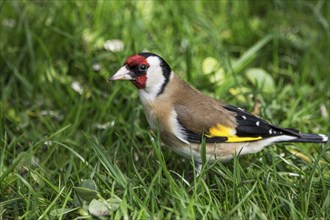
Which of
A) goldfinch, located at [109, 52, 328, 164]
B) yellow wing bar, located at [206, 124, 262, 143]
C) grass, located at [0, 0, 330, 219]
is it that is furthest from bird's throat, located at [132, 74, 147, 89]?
yellow wing bar, located at [206, 124, 262, 143]

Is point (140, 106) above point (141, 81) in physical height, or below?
below

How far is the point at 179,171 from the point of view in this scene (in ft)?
12.5

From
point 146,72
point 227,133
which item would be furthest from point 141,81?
point 227,133

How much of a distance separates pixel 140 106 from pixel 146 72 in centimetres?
57

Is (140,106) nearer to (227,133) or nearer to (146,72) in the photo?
(146,72)

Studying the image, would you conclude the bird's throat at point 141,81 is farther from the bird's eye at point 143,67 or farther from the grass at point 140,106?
the grass at point 140,106

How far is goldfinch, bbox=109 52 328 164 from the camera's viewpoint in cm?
352

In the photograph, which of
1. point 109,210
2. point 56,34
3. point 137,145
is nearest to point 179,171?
point 137,145

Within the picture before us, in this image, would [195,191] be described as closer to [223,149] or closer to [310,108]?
[223,149]

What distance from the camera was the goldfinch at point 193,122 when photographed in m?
3.52

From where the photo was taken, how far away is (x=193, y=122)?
3541mm

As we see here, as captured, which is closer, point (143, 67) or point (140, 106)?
point (143, 67)

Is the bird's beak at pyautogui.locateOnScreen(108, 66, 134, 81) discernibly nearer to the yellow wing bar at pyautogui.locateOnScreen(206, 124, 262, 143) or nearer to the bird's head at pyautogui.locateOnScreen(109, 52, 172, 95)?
the bird's head at pyautogui.locateOnScreen(109, 52, 172, 95)

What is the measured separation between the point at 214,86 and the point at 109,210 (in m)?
1.66
